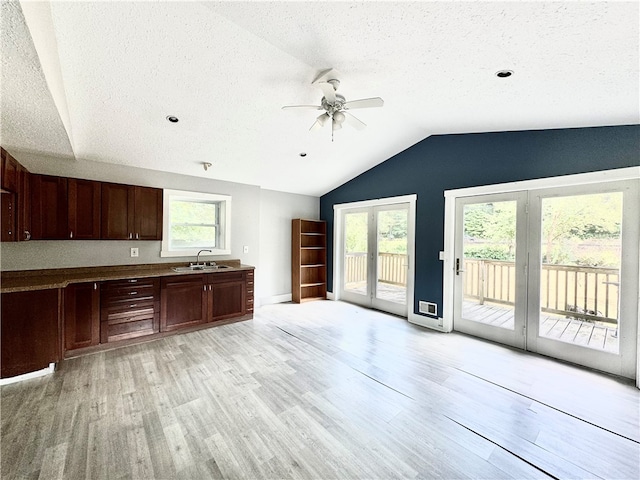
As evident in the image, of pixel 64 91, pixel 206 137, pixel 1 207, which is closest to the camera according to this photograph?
pixel 64 91

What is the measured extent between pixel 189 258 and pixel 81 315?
1594 millimetres

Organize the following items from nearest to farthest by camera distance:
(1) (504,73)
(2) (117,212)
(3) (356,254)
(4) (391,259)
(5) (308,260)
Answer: (1) (504,73)
(2) (117,212)
(4) (391,259)
(3) (356,254)
(5) (308,260)

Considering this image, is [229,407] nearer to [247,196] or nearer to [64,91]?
[64,91]

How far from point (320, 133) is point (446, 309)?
3136 millimetres

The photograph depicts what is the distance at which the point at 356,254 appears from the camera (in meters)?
5.57

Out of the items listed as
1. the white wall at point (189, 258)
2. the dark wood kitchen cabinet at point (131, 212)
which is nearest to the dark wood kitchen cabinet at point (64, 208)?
the dark wood kitchen cabinet at point (131, 212)

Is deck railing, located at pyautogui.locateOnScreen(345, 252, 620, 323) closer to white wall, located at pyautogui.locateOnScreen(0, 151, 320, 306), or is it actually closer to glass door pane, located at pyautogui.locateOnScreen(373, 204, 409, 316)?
glass door pane, located at pyautogui.locateOnScreen(373, 204, 409, 316)

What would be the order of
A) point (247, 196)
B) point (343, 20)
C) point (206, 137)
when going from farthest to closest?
1. point (247, 196)
2. point (206, 137)
3. point (343, 20)

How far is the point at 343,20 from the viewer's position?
175 cm

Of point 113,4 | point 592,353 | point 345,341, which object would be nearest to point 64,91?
point 113,4

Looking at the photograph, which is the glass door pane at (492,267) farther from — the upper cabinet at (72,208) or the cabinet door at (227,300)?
the upper cabinet at (72,208)

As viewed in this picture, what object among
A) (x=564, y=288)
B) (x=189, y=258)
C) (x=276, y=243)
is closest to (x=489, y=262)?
(x=564, y=288)

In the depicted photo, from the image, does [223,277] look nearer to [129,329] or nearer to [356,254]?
[129,329]

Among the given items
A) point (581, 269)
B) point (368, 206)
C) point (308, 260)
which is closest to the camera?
point (581, 269)
